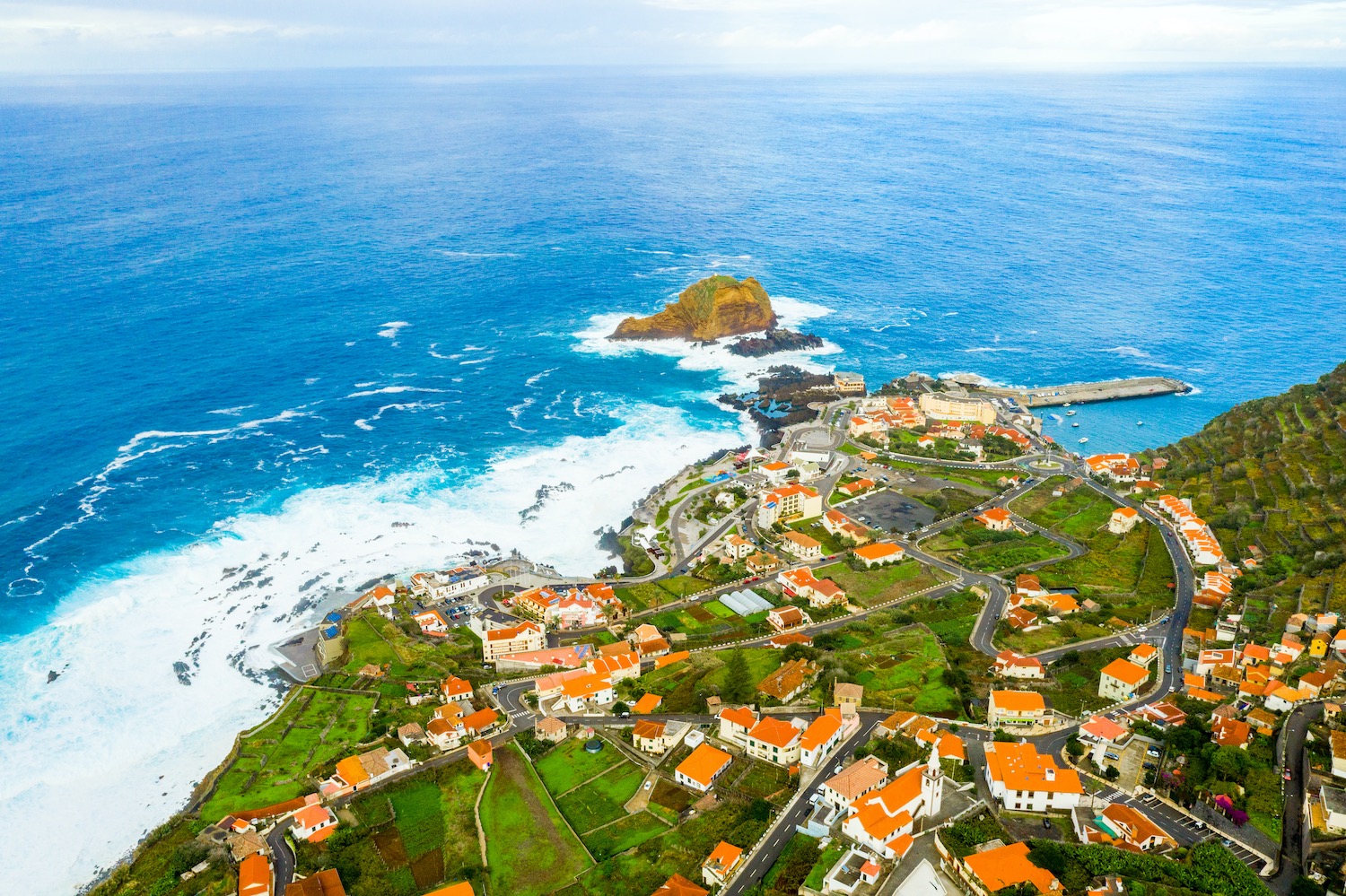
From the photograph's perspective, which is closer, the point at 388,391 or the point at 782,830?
the point at 782,830

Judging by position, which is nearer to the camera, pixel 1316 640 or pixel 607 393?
pixel 1316 640

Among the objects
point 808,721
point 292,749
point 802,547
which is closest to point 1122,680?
point 808,721

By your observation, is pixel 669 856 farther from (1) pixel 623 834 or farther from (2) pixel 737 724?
(2) pixel 737 724

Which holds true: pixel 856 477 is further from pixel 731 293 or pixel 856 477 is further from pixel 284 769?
pixel 284 769

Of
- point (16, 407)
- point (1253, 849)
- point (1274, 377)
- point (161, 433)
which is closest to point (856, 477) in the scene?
point (1253, 849)

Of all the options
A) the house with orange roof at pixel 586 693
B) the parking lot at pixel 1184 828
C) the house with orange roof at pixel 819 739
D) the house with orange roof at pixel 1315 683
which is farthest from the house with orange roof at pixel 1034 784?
the house with orange roof at pixel 586 693

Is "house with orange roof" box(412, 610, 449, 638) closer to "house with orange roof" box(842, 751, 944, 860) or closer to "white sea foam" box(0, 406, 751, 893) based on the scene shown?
"white sea foam" box(0, 406, 751, 893)

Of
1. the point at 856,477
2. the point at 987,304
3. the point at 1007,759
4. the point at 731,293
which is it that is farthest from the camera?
the point at 987,304
